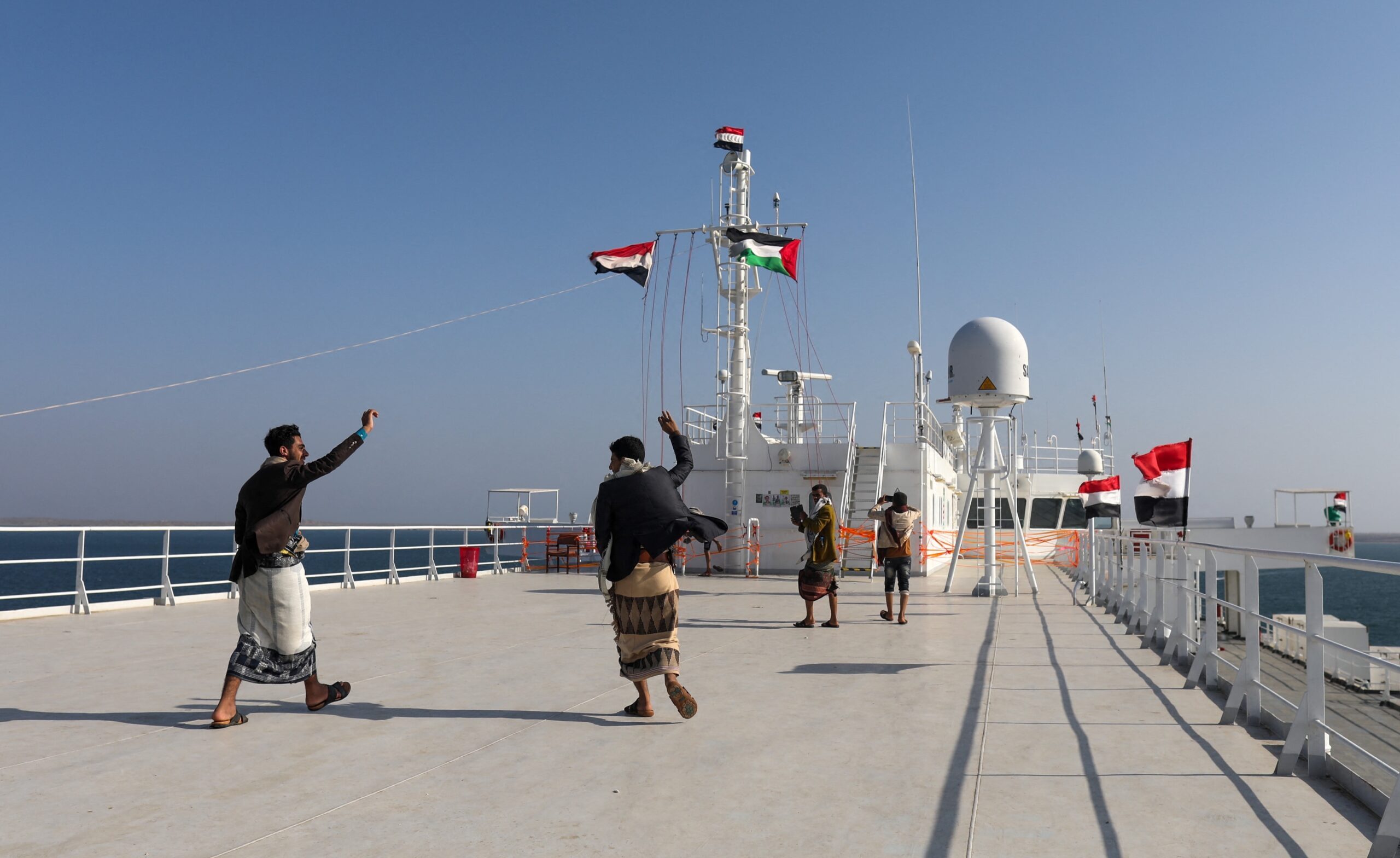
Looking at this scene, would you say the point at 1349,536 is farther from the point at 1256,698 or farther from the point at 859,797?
the point at 859,797

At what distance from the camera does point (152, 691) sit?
6.25 meters

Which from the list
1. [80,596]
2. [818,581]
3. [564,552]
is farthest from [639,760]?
[564,552]

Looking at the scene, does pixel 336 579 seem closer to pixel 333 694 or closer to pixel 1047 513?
pixel 1047 513

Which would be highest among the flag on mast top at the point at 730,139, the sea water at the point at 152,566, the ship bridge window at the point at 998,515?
the flag on mast top at the point at 730,139

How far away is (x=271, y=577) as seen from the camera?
17.4ft

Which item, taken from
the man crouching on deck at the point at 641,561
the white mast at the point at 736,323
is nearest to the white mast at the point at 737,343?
the white mast at the point at 736,323

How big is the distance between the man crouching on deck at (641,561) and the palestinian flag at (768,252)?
1471 cm

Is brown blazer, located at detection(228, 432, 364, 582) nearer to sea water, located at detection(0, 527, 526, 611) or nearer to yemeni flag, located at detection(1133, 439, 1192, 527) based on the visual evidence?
sea water, located at detection(0, 527, 526, 611)

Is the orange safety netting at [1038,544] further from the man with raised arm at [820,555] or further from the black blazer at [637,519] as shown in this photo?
the black blazer at [637,519]

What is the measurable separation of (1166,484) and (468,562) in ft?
42.4

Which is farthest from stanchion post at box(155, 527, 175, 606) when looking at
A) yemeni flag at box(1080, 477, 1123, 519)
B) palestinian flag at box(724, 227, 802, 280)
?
yemeni flag at box(1080, 477, 1123, 519)

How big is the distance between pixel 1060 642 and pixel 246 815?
7.64 m

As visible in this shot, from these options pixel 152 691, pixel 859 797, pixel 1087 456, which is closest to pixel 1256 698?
pixel 859 797

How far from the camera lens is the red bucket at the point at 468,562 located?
1875cm
